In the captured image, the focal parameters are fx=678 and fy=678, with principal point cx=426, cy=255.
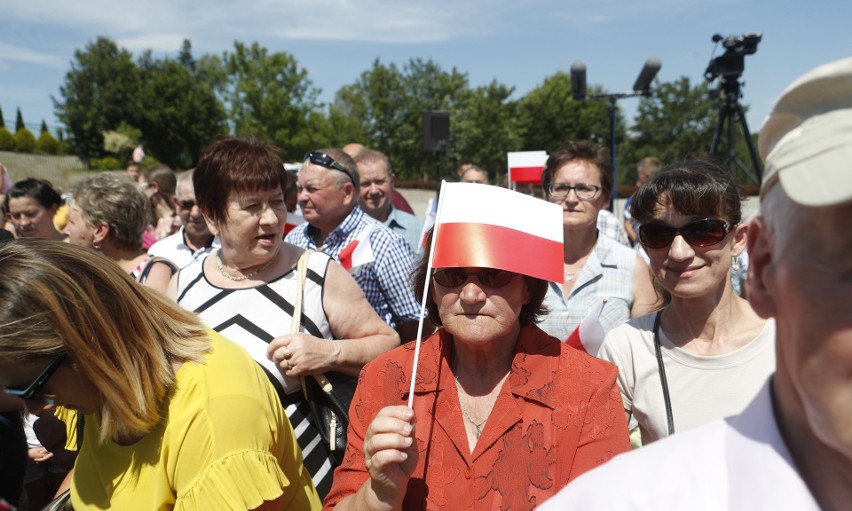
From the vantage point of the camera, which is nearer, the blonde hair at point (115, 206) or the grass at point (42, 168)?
the blonde hair at point (115, 206)

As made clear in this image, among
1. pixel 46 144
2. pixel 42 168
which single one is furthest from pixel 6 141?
pixel 42 168

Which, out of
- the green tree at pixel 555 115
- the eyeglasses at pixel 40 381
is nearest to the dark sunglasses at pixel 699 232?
the eyeglasses at pixel 40 381

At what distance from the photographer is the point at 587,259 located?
354 centimetres

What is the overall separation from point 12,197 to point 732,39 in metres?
7.13

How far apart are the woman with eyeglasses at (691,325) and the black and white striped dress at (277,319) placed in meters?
1.11

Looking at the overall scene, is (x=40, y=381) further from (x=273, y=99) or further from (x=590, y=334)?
(x=273, y=99)

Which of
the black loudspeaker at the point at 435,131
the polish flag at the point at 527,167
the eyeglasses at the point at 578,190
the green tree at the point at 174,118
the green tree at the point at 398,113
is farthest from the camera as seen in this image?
the green tree at the point at 174,118

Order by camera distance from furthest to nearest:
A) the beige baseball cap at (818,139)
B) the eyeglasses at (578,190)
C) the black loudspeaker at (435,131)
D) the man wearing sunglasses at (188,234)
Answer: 1. the black loudspeaker at (435,131)
2. the man wearing sunglasses at (188,234)
3. the eyeglasses at (578,190)
4. the beige baseball cap at (818,139)

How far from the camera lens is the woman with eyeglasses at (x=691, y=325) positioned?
214 cm

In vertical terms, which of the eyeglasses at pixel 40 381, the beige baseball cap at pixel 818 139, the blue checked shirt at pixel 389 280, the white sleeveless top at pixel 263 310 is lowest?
the blue checked shirt at pixel 389 280

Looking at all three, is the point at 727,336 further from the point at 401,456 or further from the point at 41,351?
the point at 41,351

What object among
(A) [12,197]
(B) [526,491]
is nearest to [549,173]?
(B) [526,491]

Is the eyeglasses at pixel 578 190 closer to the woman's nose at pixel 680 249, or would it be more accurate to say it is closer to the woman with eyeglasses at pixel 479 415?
the woman's nose at pixel 680 249

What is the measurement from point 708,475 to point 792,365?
168 millimetres
